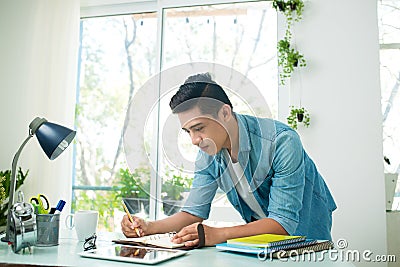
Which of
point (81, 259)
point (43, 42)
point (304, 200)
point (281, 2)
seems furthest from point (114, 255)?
point (43, 42)

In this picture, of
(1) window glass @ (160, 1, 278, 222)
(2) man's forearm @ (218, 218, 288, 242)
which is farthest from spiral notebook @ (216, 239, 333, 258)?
(1) window glass @ (160, 1, 278, 222)

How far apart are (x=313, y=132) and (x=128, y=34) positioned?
1.68 m

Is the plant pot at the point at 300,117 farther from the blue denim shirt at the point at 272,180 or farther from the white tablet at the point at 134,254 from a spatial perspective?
the white tablet at the point at 134,254

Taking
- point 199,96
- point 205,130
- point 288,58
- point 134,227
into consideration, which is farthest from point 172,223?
point 288,58

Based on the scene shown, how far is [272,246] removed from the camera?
51.1 inches

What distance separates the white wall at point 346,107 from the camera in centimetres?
291

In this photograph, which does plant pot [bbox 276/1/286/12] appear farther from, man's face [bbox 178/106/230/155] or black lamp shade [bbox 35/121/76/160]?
black lamp shade [bbox 35/121/76/160]

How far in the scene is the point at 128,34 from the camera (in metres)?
3.75

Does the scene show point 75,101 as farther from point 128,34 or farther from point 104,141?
point 128,34

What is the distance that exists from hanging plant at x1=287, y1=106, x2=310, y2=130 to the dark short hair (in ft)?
4.90

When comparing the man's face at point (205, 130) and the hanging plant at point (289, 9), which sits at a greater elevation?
the hanging plant at point (289, 9)

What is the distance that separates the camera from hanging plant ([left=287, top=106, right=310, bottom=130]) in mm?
2984

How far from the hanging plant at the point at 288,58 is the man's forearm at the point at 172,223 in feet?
5.15

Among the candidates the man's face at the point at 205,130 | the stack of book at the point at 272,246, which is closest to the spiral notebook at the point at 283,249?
the stack of book at the point at 272,246
